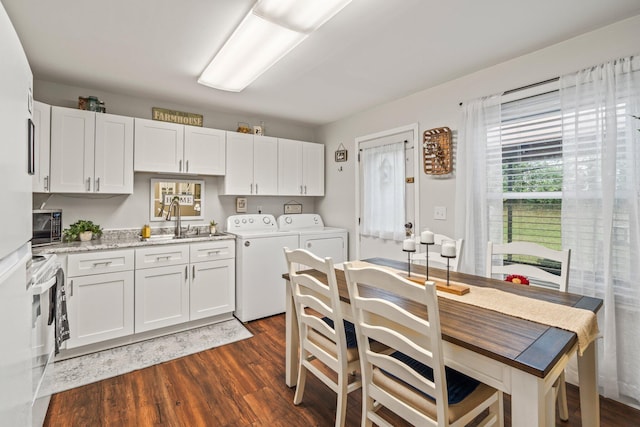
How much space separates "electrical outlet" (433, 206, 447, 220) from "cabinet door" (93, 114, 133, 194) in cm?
303

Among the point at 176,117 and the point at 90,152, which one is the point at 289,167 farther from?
the point at 90,152

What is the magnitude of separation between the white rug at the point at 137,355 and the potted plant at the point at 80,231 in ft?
3.45

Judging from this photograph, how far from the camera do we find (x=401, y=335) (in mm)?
1256

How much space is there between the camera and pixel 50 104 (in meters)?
2.86

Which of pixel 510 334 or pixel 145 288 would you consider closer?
pixel 510 334

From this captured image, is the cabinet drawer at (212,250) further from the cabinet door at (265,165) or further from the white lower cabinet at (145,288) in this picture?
the cabinet door at (265,165)

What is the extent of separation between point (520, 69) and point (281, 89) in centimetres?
207

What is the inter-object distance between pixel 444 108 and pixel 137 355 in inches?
140

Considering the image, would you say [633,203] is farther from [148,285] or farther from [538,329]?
[148,285]

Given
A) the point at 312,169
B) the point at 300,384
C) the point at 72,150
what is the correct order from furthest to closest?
the point at 312,169 → the point at 72,150 → the point at 300,384

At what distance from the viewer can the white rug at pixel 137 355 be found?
2291 mm

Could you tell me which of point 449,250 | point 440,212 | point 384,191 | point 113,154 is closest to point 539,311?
point 449,250

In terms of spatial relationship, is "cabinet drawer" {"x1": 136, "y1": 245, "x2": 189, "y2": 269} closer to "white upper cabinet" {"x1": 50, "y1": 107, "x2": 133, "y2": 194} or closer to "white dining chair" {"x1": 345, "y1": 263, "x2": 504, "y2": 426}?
"white upper cabinet" {"x1": 50, "y1": 107, "x2": 133, "y2": 194}

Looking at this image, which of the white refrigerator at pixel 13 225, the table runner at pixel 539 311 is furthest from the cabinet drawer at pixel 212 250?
the table runner at pixel 539 311
